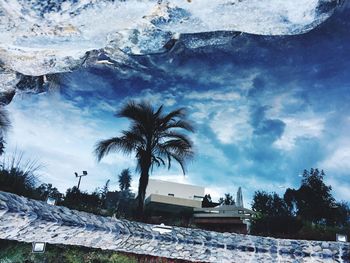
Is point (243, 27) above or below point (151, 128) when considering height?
below

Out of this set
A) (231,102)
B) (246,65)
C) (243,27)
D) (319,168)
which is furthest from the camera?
(319,168)

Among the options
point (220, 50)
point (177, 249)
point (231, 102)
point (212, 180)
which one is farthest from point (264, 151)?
point (177, 249)

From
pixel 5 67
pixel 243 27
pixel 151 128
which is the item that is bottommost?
pixel 5 67

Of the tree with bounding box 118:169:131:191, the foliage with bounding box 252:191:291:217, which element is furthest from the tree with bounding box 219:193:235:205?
the tree with bounding box 118:169:131:191

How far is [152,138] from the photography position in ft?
39.9

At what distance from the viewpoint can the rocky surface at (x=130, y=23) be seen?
3.48 metres

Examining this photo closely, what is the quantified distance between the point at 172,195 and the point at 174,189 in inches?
50.9

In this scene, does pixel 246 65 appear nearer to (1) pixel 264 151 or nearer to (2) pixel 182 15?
(2) pixel 182 15

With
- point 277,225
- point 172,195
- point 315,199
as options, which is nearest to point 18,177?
point 277,225

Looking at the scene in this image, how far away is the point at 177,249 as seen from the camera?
7.60 meters

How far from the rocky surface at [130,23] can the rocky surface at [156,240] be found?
9.85 feet

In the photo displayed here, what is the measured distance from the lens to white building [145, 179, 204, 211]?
73.7ft

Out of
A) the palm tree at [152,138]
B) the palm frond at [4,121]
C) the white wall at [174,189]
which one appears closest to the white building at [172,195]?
the white wall at [174,189]

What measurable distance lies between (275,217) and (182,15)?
461 inches
